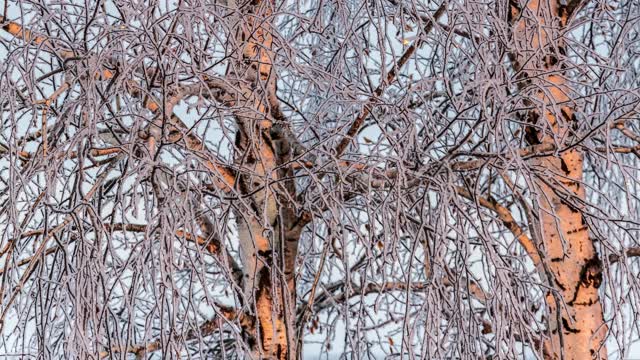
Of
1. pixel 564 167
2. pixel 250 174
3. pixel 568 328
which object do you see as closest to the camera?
pixel 250 174

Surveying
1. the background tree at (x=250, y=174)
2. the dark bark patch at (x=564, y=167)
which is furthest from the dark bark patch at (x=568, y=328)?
the dark bark patch at (x=564, y=167)

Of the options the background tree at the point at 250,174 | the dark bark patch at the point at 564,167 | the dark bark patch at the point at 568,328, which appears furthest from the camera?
the dark bark patch at the point at 564,167

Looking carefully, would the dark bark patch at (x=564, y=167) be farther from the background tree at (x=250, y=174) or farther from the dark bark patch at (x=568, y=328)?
the dark bark patch at (x=568, y=328)

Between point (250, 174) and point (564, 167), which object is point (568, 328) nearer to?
point (564, 167)

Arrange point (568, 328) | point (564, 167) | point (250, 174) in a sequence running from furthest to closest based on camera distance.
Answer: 1. point (564, 167)
2. point (568, 328)
3. point (250, 174)

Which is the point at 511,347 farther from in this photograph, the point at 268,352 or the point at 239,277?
the point at 239,277

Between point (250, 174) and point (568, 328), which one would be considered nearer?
point (250, 174)

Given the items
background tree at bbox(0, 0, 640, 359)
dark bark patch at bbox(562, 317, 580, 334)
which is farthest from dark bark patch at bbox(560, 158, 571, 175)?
dark bark patch at bbox(562, 317, 580, 334)

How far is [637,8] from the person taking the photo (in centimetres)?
355

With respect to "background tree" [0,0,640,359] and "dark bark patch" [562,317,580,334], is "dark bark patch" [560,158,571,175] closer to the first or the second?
"background tree" [0,0,640,359]

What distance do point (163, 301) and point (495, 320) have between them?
28.4 inches

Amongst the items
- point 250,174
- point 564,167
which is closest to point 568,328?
point 564,167

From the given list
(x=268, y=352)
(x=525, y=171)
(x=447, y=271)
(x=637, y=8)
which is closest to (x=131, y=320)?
(x=447, y=271)

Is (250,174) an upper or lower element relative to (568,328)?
upper
